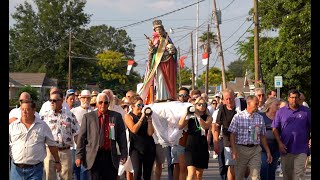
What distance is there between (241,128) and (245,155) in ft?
1.57

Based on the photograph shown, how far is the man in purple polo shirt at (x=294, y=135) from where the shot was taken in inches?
521

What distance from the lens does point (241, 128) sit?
520 inches

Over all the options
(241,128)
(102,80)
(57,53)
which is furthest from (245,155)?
(102,80)

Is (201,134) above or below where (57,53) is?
below

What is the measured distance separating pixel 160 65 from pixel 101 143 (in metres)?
4.89

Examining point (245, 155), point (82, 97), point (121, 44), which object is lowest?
point (245, 155)

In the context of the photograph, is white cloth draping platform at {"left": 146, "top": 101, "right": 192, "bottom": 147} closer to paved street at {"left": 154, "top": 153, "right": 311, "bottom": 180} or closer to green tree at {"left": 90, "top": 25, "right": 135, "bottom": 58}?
paved street at {"left": 154, "top": 153, "right": 311, "bottom": 180}

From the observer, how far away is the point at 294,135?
13250mm

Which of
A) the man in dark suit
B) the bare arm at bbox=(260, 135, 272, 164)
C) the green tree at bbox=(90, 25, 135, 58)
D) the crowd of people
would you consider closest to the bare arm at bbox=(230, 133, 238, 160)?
the crowd of people

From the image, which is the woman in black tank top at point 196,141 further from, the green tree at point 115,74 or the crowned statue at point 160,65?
the green tree at point 115,74

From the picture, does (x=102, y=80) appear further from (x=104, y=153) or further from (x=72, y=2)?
(x=104, y=153)

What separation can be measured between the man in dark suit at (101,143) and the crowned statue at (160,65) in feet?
14.4

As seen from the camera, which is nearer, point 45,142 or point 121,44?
point 45,142

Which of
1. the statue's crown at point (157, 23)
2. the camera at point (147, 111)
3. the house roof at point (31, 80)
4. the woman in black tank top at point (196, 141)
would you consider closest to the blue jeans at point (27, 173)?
the camera at point (147, 111)
